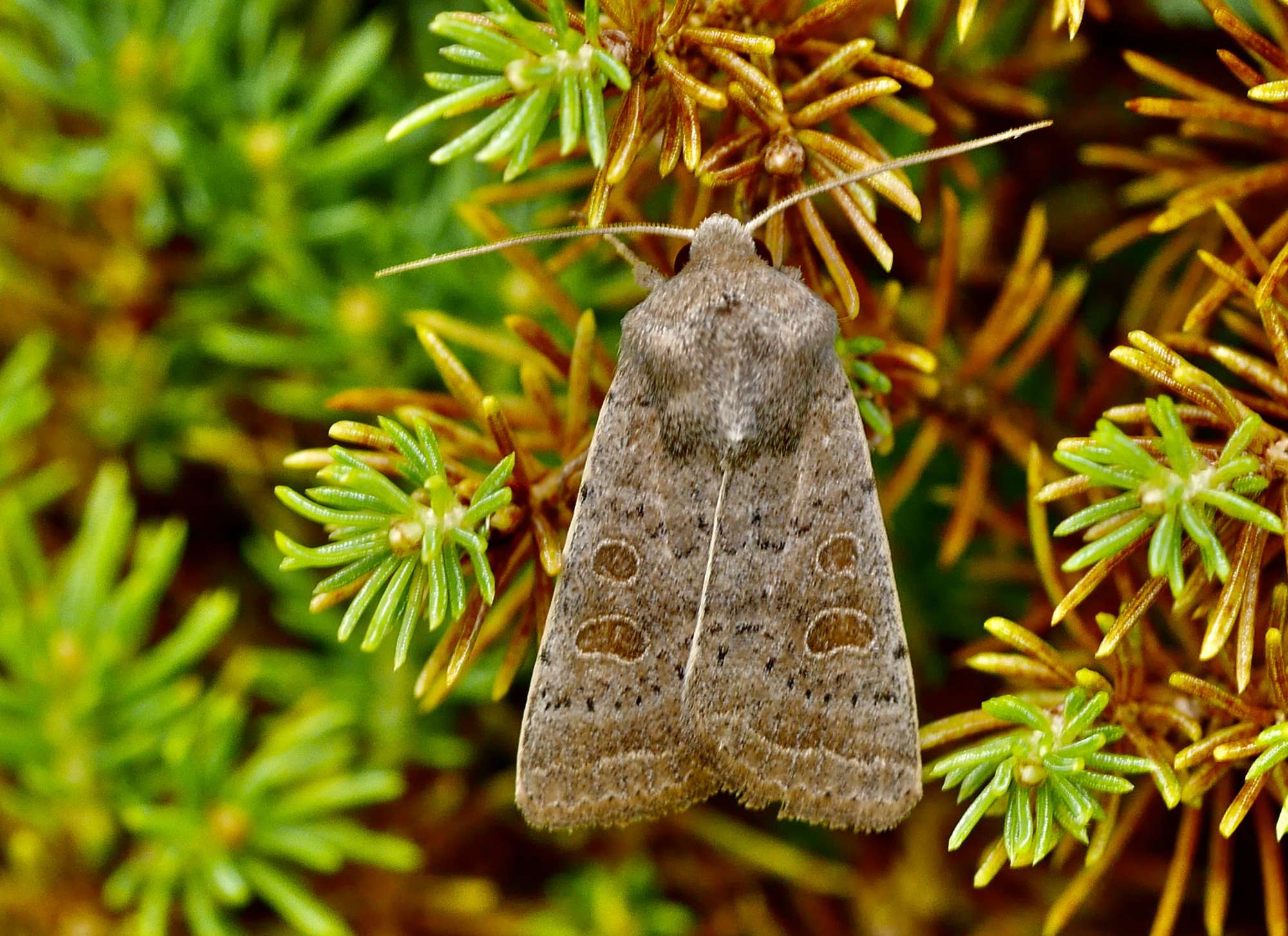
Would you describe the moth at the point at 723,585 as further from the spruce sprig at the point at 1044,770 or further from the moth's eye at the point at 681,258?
the spruce sprig at the point at 1044,770

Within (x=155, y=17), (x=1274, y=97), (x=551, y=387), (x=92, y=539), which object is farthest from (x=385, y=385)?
(x=1274, y=97)

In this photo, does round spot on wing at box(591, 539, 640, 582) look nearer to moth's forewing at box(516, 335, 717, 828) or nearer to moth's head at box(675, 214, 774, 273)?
moth's forewing at box(516, 335, 717, 828)

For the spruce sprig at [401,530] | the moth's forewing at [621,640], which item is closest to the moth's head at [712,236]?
the moth's forewing at [621,640]

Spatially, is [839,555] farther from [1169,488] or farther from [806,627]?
[1169,488]

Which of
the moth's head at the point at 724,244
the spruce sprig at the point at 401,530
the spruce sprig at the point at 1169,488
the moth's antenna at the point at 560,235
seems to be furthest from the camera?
the moth's head at the point at 724,244

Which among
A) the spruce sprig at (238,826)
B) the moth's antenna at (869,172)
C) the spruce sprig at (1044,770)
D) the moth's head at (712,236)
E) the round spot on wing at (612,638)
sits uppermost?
the moth's antenna at (869,172)

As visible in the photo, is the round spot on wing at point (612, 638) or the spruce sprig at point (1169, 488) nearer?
the spruce sprig at point (1169, 488)

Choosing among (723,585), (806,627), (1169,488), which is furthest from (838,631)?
(1169,488)
